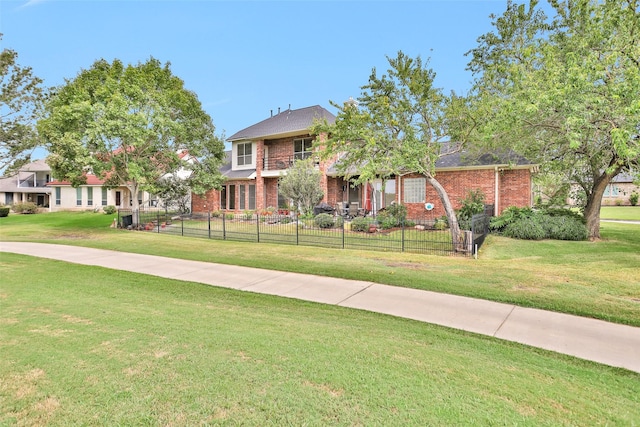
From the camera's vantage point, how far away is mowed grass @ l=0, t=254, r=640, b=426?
9.50 feet

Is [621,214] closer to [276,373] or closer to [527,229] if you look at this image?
[527,229]

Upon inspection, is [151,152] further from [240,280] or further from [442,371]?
[442,371]

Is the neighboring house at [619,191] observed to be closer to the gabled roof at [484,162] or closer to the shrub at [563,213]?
the gabled roof at [484,162]

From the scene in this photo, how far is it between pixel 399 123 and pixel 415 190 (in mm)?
9202

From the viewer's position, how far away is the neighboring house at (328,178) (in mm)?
19047

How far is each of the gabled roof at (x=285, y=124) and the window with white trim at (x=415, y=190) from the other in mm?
7647

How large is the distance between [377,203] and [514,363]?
19268mm

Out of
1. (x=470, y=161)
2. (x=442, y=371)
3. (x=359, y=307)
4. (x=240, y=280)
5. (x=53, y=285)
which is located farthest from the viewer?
(x=470, y=161)

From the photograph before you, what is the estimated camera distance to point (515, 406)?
3.11 metres

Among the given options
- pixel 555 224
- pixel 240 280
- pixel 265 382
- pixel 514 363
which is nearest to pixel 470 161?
pixel 555 224

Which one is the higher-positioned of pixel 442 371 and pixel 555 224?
pixel 555 224

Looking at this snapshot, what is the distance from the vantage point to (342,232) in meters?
14.7

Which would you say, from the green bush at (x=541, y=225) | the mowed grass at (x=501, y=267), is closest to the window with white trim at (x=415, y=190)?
the green bush at (x=541, y=225)

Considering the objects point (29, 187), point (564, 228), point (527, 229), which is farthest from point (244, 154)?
point (29, 187)
